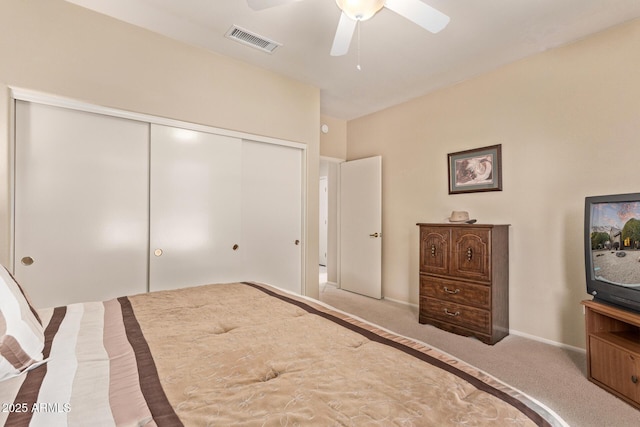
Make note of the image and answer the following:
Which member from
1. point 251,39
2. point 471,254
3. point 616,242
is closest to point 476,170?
A: point 471,254

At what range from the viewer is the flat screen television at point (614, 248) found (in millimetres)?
1962

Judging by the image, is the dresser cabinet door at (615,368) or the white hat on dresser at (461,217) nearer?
the dresser cabinet door at (615,368)

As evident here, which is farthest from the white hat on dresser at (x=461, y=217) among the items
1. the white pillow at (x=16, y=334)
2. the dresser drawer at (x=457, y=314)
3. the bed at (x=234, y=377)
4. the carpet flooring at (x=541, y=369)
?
the white pillow at (x=16, y=334)

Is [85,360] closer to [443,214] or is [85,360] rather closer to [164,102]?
[164,102]

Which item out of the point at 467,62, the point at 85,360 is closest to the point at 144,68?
the point at 85,360

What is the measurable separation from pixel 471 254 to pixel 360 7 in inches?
92.4

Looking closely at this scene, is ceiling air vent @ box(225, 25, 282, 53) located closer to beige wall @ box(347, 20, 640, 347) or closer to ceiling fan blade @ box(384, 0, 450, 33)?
ceiling fan blade @ box(384, 0, 450, 33)

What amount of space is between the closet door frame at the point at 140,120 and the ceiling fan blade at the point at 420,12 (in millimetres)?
1924

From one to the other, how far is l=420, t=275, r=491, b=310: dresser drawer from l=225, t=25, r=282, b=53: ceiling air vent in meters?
2.83

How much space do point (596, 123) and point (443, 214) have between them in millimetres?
1586

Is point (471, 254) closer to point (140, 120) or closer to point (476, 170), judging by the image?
point (476, 170)

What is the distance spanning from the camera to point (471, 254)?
292 cm

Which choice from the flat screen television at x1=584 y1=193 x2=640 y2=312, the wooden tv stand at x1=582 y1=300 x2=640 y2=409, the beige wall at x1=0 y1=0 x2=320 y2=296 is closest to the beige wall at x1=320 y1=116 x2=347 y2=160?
the beige wall at x1=0 y1=0 x2=320 y2=296

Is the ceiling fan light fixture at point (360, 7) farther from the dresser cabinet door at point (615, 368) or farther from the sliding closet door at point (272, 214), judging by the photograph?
the dresser cabinet door at point (615, 368)
